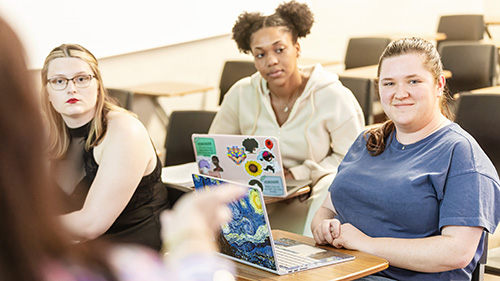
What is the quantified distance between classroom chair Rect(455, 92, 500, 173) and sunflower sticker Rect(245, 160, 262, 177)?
1079 millimetres

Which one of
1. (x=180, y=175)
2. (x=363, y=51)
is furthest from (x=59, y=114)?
(x=363, y=51)

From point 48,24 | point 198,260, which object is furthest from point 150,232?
point 48,24

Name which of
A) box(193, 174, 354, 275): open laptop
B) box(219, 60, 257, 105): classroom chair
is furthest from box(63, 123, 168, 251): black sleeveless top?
box(219, 60, 257, 105): classroom chair

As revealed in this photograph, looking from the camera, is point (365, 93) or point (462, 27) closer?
point (365, 93)

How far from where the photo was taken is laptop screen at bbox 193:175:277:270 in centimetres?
176

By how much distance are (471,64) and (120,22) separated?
2681mm

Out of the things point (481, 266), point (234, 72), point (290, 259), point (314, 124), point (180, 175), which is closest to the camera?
point (290, 259)

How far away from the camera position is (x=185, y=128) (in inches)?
137

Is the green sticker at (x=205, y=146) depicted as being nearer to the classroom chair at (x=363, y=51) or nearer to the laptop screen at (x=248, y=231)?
the laptop screen at (x=248, y=231)

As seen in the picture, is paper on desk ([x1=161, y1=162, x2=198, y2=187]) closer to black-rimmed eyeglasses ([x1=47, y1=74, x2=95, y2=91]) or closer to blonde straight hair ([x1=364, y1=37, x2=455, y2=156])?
black-rimmed eyeglasses ([x1=47, y1=74, x2=95, y2=91])

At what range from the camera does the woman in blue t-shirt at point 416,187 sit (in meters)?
1.92

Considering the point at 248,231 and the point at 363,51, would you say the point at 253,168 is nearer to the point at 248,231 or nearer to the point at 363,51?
the point at 248,231

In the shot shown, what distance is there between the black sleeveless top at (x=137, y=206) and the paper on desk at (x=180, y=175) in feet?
1.13

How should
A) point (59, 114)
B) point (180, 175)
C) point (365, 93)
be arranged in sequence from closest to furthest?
point (59, 114), point (180, 175), point (365, 93)
